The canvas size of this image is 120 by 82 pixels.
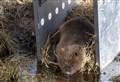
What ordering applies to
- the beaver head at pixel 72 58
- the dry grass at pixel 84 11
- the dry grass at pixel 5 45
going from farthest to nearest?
the dry grass at pixel 84 11 → the dry grass at pixel 5 45 → the beaver head at pixel 72 58

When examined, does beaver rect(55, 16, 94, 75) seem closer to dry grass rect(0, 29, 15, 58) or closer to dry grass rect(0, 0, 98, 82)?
dry grass rect(0, 0, 98, 82)

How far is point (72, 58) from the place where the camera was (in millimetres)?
5918

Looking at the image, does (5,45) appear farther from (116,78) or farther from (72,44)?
(116,78)

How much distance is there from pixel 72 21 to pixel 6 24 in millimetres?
995

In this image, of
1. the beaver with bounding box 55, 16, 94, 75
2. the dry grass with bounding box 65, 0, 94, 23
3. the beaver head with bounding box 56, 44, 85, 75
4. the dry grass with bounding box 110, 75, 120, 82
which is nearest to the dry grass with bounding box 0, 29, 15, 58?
the beaver with bounding box 55, 16, 94, 75

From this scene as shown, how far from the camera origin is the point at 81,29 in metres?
6.28

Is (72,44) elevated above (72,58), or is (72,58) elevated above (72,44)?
(72,44)

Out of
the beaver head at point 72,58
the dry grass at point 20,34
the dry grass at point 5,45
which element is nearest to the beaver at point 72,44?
the beaver head at point 72,58

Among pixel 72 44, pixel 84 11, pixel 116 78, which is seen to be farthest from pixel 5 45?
pixel 116 78

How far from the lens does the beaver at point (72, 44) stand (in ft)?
19.4

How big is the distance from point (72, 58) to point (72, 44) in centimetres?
Result: 20

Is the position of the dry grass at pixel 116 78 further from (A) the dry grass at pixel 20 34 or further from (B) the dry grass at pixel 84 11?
(B) the dry grass at pixel 84 11

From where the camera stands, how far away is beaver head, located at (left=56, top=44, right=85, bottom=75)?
19.4ft

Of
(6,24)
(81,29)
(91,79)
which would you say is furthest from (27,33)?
(91,79)
